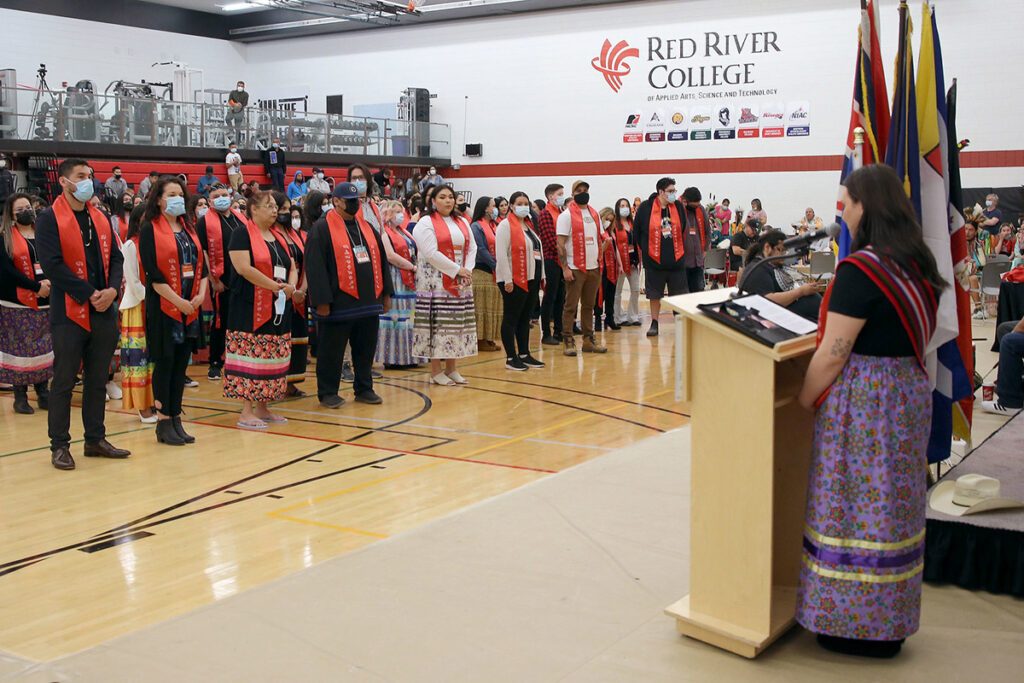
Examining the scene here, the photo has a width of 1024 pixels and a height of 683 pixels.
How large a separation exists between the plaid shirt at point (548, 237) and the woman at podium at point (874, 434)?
738 centimetres

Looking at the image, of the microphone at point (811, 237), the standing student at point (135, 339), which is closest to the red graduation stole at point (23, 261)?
the standing student at point (135, 339)

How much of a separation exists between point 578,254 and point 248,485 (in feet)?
18.4

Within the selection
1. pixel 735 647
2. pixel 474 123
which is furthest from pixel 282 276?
pixel 474 123

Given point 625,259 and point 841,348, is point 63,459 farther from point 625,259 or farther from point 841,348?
point 625,259

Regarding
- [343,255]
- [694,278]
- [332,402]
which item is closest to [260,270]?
[343,255]

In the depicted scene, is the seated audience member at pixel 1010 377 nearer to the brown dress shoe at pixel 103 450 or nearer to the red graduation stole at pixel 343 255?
the red graduation stole at pixel 343 255

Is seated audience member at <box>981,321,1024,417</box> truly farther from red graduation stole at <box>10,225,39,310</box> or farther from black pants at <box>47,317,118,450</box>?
red graduation stole at <box>10,225,39,310</box>

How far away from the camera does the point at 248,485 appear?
529 centimetres

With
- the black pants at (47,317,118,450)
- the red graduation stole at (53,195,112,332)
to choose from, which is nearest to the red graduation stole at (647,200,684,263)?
the black pants at (47,317,118,450)

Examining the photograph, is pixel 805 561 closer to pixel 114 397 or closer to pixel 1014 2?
pixel 114 397

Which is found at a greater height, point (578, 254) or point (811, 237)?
point (811, 237)

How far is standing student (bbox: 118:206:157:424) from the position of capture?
6.66m

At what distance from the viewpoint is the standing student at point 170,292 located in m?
6.00

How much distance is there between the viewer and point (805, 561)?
2918 mm
